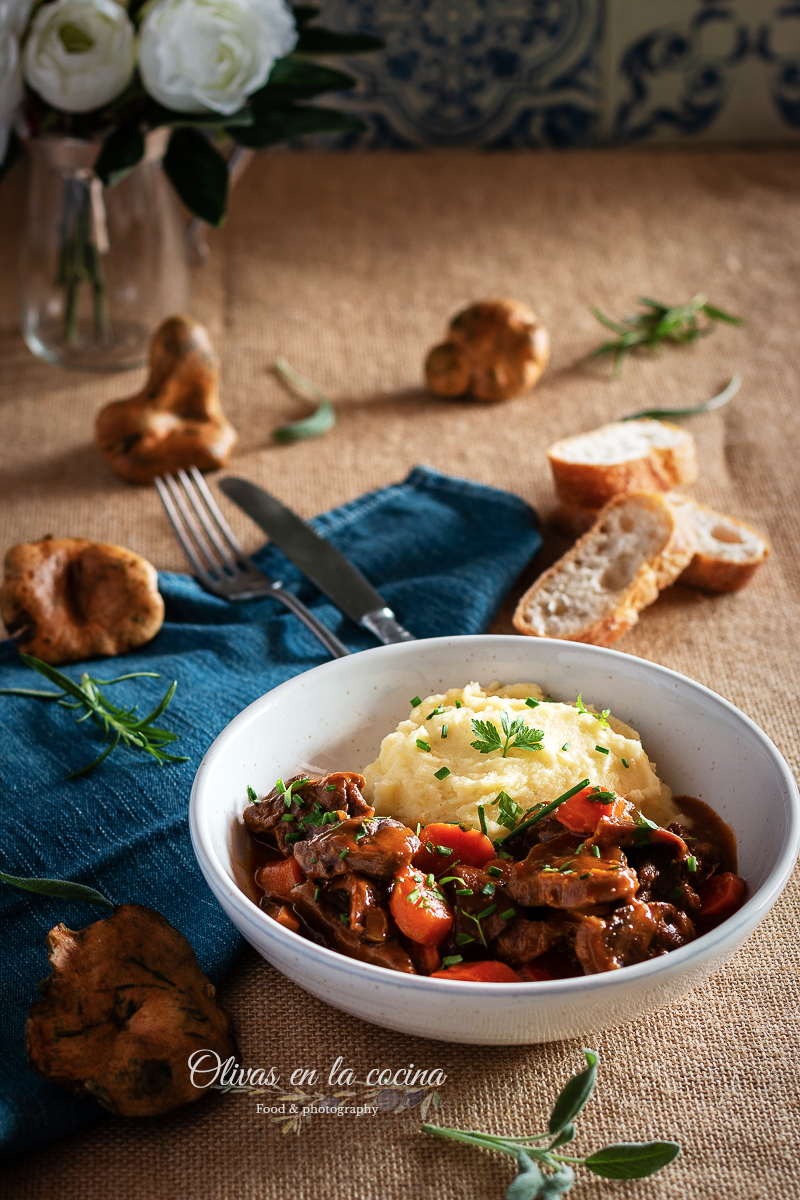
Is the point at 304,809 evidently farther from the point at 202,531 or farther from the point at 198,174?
the point at 198,174

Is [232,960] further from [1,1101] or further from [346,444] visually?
[346,444]

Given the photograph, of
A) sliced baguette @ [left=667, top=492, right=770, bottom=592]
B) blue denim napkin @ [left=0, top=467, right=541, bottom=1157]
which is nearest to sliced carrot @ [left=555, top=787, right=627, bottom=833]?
blue denim napkin @ [left=0, top=467, right=541, bottom=1157]

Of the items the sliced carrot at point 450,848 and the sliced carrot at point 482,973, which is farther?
the sliced carrot at point 450,848

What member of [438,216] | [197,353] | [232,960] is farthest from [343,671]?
[438,216]

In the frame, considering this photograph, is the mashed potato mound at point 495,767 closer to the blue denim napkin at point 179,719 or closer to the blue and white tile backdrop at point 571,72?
the blue denim napkin at point 179,719

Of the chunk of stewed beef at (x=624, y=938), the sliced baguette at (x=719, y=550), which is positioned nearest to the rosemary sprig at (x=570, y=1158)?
the chunk of stewed beef at (x=624, y=938)

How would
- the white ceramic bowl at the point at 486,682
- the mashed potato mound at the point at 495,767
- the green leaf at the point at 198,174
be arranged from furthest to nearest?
the green leaf at the point at 198,174 → the mashed potato mound at the point at 495,767 → the white ceramic bowl at the point at 486,682

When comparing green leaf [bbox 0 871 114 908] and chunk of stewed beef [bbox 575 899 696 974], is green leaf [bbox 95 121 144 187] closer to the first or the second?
green leaf [bbox 0 871 114 908]
